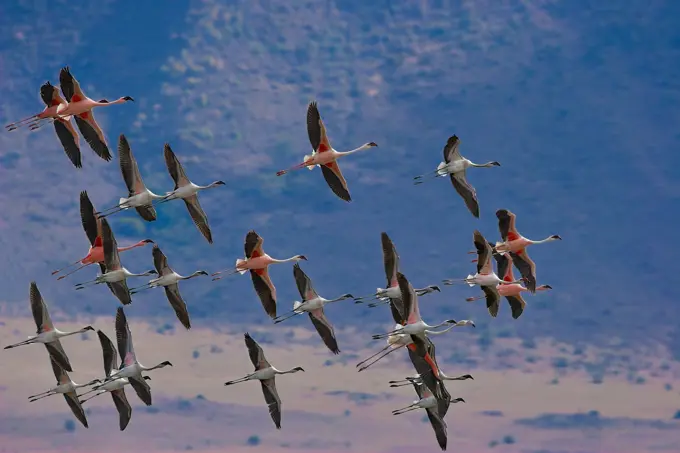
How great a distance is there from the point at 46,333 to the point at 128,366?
368 cm

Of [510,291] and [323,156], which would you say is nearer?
[323,156]

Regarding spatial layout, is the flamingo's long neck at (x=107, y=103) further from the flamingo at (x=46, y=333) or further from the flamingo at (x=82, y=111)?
the flamingo at (x=46, y=333)

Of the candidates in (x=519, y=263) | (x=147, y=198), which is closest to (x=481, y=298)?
(x=519, y=263)

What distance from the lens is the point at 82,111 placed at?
70.5m

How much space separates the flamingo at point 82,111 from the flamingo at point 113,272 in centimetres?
301

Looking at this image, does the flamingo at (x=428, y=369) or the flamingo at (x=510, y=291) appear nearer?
the flamingo at (x=428, y=369)

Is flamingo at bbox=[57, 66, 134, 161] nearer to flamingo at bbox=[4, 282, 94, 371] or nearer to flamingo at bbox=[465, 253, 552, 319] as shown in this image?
flamingo at bbox=[4, 282, 94, 371]

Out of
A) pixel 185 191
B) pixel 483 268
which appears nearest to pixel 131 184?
pixel 185 191

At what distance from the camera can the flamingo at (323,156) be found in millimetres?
69750

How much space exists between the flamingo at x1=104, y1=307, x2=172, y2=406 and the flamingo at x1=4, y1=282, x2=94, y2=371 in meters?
2.15

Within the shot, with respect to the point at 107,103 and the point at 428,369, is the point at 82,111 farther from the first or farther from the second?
the point at 428,369

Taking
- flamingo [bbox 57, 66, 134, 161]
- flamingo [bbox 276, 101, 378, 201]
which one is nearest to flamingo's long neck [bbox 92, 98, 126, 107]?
flamingo [bbox 57, 66, 134, 161]

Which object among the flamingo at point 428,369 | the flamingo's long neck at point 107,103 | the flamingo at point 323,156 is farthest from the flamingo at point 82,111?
the flamingo at point 428,369

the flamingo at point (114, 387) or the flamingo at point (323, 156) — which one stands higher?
the flamingo at point (323, 156)
